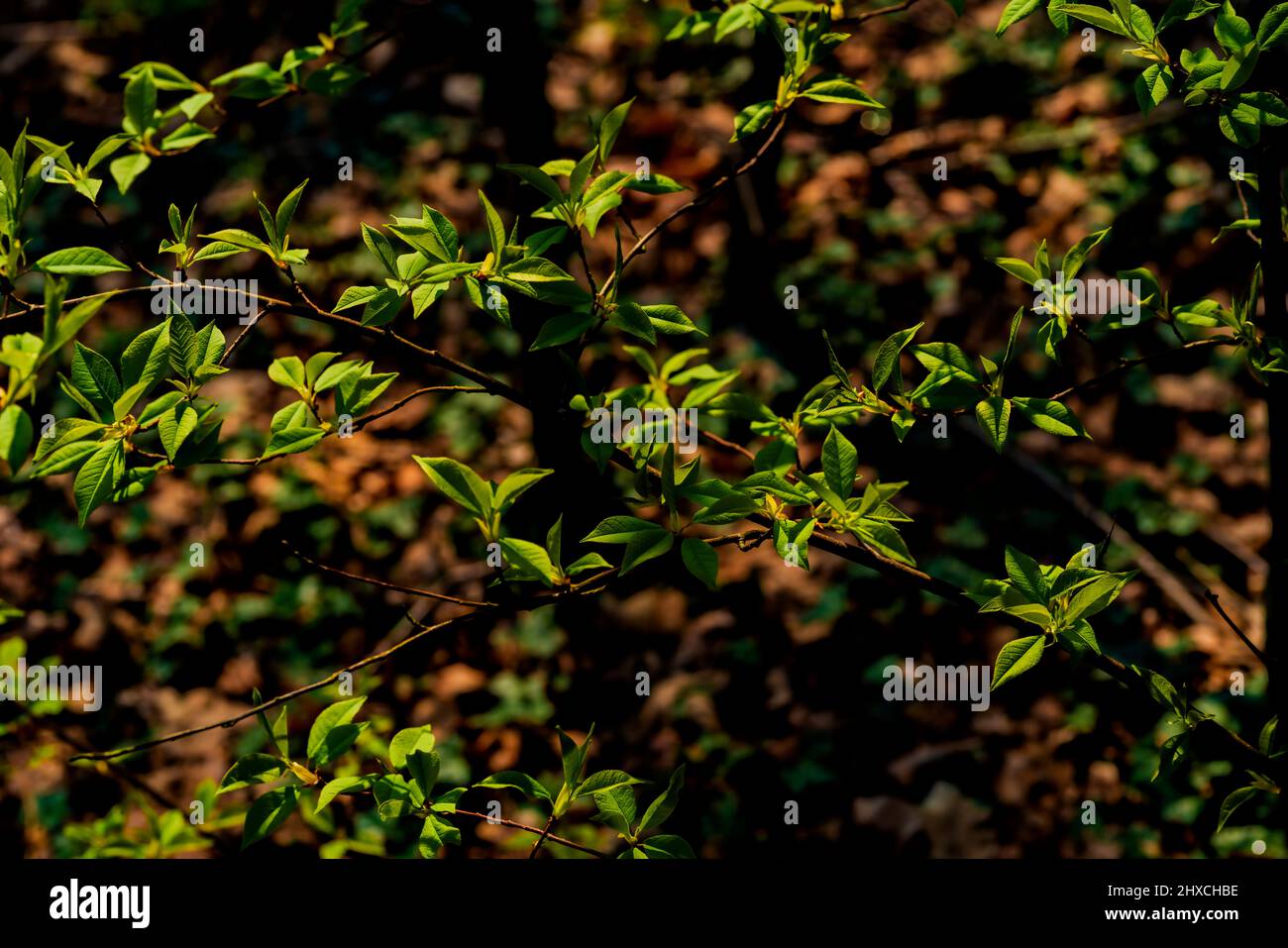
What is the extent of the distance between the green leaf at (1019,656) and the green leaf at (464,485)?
2.09ft

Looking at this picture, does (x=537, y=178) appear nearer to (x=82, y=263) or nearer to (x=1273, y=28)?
(x=82, y=263)

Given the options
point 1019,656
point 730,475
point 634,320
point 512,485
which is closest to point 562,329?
point 634,320

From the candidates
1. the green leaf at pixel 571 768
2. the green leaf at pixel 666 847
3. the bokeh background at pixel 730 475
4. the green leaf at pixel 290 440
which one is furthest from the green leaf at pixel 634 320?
the bokeh background at pixel 730 475

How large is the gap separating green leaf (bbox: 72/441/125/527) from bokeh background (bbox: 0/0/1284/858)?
974 millimetres

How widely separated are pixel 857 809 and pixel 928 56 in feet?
9.55

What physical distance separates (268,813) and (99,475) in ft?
1.44

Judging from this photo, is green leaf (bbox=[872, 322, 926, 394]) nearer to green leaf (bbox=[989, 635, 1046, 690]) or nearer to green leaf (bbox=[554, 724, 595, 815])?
green leaf (bbox=[989, 635, 1046, 690])

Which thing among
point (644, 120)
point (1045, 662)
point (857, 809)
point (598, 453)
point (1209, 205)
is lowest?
point (857, 809)

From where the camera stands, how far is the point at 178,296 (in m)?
1.27

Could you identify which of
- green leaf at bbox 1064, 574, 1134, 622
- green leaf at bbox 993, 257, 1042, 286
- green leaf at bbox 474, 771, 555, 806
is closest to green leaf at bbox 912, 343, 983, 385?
green leaf at bbox 993, 257, 1042, 286

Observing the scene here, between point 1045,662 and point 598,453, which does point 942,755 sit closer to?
point 1045,662

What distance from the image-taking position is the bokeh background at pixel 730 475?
244 cm
